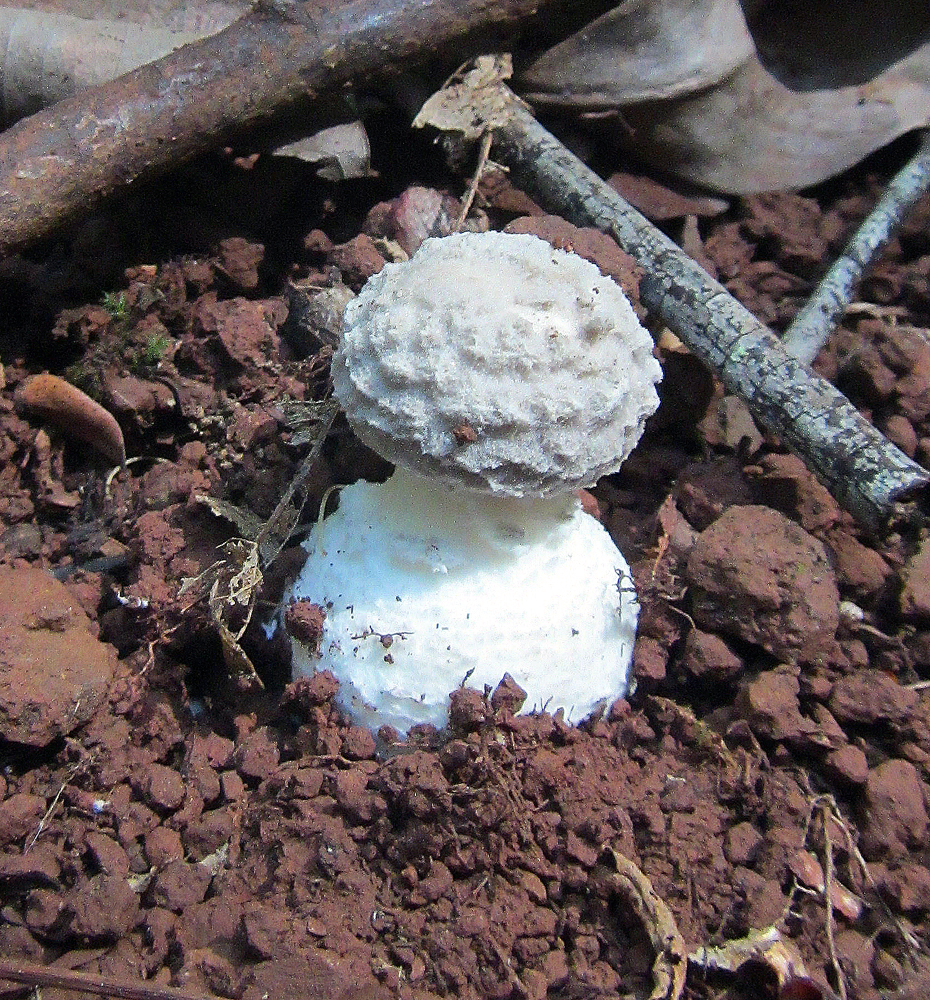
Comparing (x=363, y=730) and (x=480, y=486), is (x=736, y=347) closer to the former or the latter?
(x=480, y=486)

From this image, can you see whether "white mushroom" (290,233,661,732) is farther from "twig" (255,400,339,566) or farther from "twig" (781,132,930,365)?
"twig" (781,132,930,365)

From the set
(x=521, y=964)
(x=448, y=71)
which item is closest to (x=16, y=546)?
(x=521, y=964)

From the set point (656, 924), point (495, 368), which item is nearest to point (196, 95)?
point (495, 368)

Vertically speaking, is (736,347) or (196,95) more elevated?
(196,95)

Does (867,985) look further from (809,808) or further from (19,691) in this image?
(19,691)

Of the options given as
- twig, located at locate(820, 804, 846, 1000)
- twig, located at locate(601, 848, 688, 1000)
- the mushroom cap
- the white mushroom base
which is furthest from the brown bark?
twig, located at locate(820, 804, 846, 1000)

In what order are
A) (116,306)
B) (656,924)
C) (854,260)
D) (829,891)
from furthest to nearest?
1. (854,260)
2. (116,306)
3. (829,891)
4. (656,924)

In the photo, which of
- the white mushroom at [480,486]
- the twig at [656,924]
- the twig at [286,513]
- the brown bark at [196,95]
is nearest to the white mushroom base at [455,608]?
the white mushroom at [480,486]

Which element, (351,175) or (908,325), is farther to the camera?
(908,325)
